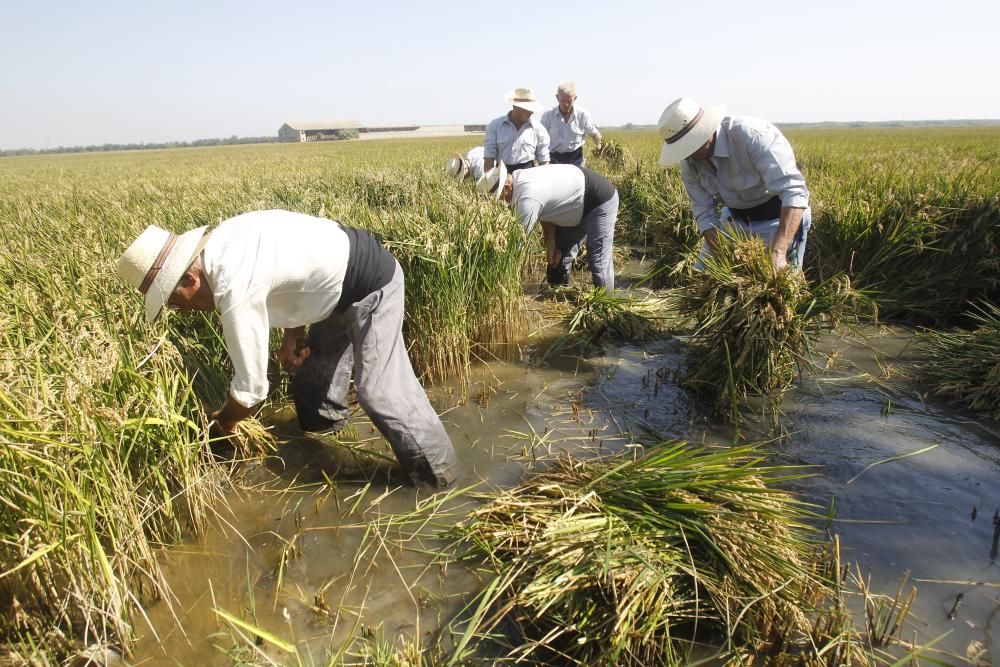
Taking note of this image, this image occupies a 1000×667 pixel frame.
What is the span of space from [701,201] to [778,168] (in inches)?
26.8

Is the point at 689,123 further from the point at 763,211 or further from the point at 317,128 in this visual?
the point at 317,128

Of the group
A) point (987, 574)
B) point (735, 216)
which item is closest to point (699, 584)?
point (987, 574)

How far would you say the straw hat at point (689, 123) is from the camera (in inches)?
150

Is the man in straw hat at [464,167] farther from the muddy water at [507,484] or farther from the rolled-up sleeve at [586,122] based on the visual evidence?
the muddy water at [507,484]

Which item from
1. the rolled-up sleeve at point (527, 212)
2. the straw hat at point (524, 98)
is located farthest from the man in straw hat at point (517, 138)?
the rolled-up sleeve at point (527, 212)

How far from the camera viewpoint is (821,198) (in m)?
5.93

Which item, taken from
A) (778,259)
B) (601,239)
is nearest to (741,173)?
(778,259)

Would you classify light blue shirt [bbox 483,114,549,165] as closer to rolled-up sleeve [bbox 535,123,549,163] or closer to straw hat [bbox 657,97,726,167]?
rolled-up sleeve [bbox 535,123,549,163]

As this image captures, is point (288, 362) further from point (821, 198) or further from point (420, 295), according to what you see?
point (821, 198)

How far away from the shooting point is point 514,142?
6.84 metres

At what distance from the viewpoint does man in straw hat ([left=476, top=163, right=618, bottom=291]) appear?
4.73 metres

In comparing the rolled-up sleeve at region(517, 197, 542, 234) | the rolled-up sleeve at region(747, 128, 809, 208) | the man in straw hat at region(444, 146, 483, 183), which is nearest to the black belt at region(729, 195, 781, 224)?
the rolled-up sleeve at region(747, 128, 809, 208)

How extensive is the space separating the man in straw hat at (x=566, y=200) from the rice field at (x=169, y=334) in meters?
0.29

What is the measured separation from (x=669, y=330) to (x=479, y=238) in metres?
2.05
